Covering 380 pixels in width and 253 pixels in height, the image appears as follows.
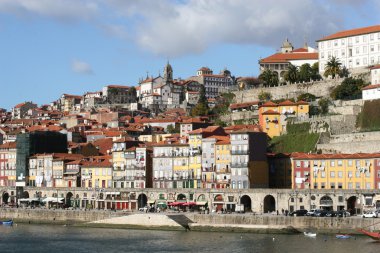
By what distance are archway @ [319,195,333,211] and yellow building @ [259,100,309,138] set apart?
28.2 metres

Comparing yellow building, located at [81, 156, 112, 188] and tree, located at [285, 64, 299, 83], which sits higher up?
tree, located at [285, 64, 299, 83]

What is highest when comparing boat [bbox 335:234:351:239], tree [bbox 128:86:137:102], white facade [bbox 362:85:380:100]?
tree [bbox 128:86:137:102]

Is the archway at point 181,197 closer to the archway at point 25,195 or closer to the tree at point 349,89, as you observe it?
the archway at point 25,195

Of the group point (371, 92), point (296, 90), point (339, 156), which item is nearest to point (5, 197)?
point (296, 90)

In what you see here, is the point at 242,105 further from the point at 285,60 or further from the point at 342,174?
the point at 342,174

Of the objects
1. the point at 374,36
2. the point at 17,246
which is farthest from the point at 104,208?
the point at 374,36

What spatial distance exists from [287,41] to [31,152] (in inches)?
3392

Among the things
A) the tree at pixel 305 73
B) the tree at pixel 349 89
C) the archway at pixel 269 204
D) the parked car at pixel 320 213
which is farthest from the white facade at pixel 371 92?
the parked car at pixel 320 213

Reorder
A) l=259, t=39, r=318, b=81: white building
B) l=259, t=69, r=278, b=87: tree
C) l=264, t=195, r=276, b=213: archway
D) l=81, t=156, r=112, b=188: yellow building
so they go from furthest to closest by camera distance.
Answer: l=259, t=39, r=318, b=81: white building, l=259, t=69, r=278, b=87: tree, l=81, t=156, r=112, b=188: yellow building, l=264, t=195, r=276, b=213: archway

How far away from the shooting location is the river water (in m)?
68.9

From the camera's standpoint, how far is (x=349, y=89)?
116 meters

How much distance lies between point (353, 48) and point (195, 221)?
55559 millimetres

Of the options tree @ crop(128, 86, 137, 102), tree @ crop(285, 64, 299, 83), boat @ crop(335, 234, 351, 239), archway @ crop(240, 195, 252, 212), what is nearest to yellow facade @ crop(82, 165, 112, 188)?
archway @ crop(240, 195, 252, 212)

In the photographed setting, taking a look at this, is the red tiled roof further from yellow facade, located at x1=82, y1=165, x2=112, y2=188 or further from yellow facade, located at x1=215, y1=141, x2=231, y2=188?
yellow facade, located at x1=215, y1=141, x2=231, y2=188
